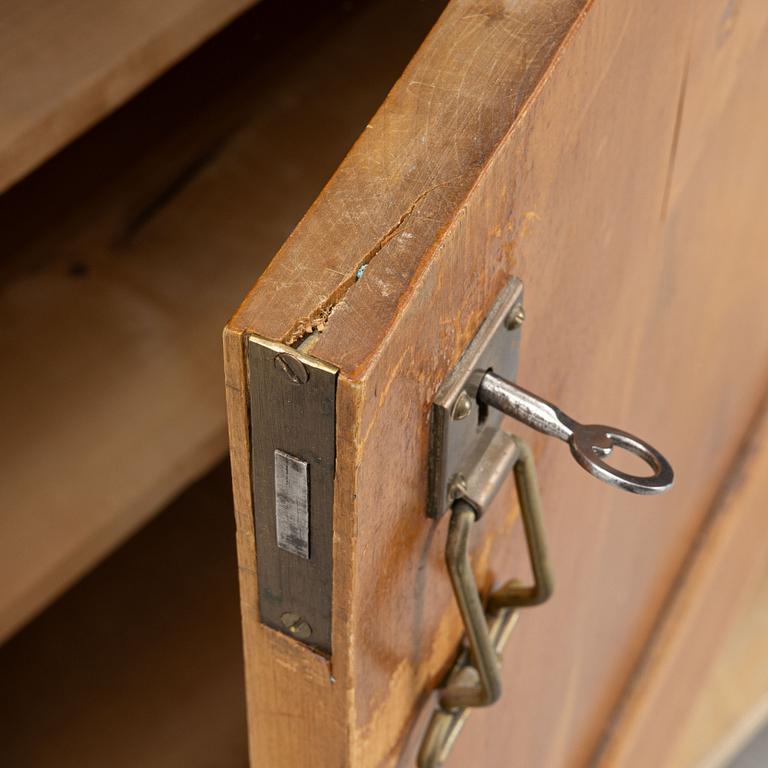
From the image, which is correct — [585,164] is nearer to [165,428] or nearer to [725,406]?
[165,428]

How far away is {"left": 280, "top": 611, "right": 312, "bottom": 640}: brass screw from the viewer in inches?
12.5

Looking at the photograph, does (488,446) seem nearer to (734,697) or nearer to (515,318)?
(515,318)

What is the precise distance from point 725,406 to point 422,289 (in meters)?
0.55

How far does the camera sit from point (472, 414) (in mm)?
318

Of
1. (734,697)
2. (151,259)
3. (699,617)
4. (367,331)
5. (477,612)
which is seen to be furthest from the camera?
(734,697)

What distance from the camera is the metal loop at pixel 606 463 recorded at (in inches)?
12.4

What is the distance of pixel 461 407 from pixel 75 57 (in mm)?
193

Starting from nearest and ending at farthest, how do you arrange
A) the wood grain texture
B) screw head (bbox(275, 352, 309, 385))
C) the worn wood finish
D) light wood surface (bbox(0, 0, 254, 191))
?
screw head (bbox(275, 352, 309, 385)) → light wood surface (bbox(0, 0, 254, 191)) → the worn wood finish → the wood grain texture

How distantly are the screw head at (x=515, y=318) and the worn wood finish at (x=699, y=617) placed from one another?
0.59 metres

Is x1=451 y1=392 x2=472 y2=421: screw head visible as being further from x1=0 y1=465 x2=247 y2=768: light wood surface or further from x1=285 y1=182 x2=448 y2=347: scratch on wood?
x1=0 y1=465 x2=247 y2=768: light wood surface

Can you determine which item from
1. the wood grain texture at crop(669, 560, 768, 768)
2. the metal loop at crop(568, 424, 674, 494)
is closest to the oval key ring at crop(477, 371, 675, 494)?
the metal loop at crop(568, 424, 674, 494)

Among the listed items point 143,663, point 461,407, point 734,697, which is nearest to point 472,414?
point 461,407

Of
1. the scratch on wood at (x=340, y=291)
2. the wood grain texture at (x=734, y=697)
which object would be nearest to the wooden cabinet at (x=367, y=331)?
the scratch on wood at (x=340, y=291)

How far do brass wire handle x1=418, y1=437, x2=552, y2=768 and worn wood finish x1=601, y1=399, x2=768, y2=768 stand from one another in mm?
465
